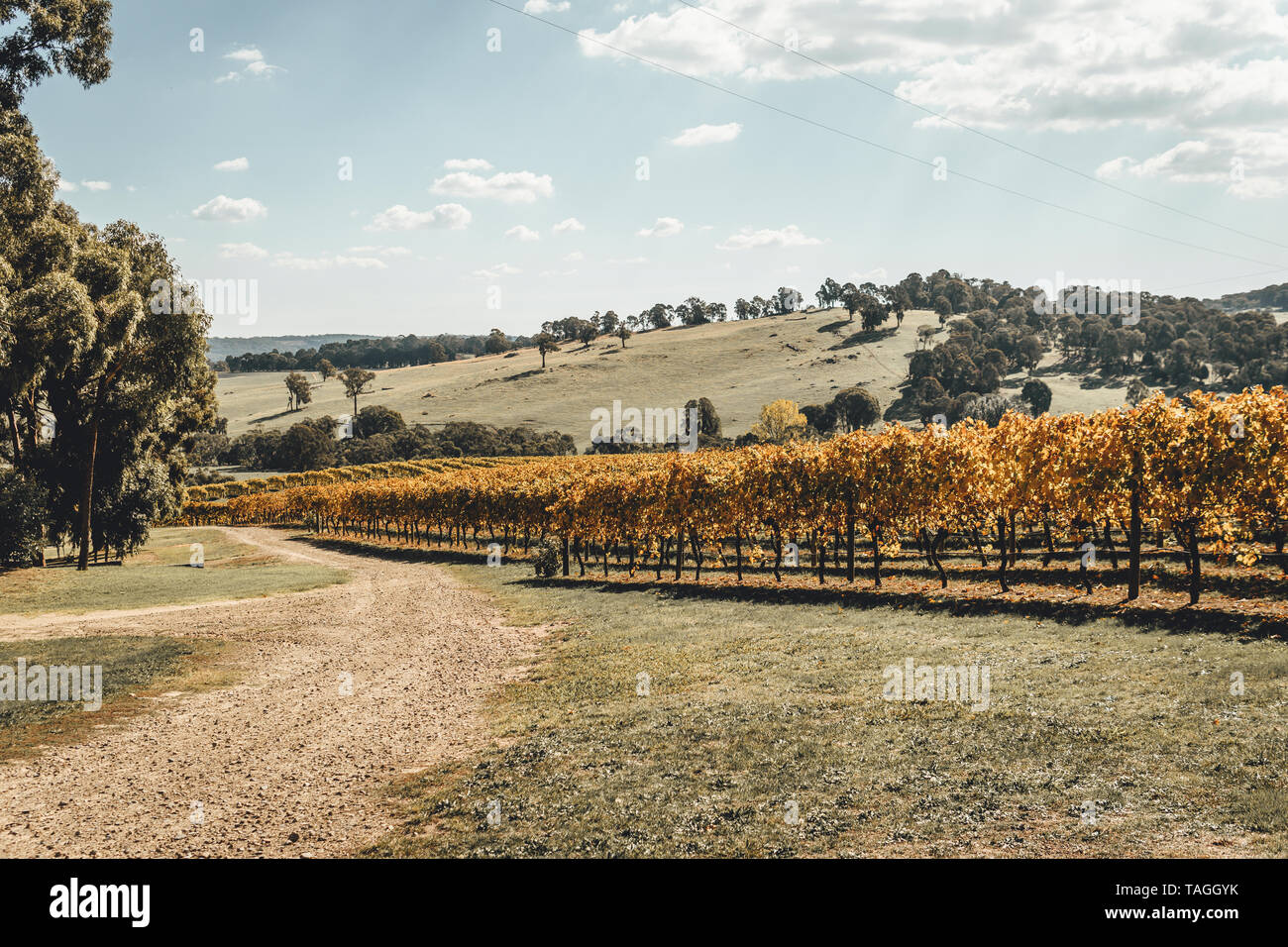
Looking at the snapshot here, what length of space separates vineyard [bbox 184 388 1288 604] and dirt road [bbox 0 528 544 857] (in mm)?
15139

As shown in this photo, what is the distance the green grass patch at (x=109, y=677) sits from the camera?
19.4 metres

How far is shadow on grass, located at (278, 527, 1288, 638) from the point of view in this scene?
2317 cm

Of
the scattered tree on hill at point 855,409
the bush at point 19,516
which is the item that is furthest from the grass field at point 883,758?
the scattered tree on hill at point 855,409

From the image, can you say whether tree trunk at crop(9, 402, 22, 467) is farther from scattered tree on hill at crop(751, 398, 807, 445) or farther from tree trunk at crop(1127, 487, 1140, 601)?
scattered tree on hill at crop(751, 398, 807, 445)

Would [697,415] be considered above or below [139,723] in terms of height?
above

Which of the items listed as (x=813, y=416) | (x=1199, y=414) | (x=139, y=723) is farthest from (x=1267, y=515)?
(x=813, y=416)

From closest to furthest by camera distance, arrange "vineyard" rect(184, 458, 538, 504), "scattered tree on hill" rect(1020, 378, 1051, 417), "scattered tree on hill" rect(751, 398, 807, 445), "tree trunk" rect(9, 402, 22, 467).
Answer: "tree trunk" rect(9, 402, 22, 467) < "vineyard" rect(184, 458, 538, 504) < "scattered tree on hill" rect(751, 398, 807, 445) < "scattered tree on hill" rect(1020, 378, 1051, 417)

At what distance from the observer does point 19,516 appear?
1695 inches

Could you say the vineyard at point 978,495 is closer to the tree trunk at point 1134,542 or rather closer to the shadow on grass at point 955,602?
the tree trunk at point 1134,542

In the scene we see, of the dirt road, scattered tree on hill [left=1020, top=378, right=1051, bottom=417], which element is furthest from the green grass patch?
scattered tree on hill [left=1020, top=378, right=1051, bottom=417]

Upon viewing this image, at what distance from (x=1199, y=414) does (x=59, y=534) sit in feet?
218

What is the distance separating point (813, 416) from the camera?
15025 centimetres
